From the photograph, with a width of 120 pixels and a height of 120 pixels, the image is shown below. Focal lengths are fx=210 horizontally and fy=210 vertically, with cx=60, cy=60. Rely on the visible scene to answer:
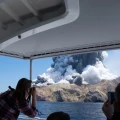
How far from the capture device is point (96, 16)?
2645mm

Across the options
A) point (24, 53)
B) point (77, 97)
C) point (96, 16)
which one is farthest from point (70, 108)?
point (96, 16)

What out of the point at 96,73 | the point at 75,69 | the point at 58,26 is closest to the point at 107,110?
the point at 58,26

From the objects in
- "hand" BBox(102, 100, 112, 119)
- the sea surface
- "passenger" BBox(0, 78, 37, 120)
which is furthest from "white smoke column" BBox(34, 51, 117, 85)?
"hand" BBox(102, 100, 112, 119)

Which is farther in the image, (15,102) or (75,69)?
(75,69)

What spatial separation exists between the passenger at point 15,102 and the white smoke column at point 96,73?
12723 mm

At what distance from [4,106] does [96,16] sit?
1574mm

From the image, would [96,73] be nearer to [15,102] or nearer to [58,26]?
[58,26]

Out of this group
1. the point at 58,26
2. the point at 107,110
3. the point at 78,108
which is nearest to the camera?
the point at 107,110

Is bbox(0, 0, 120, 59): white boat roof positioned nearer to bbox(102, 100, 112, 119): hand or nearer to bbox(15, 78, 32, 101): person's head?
bbox(15, 78, 32, 101): person's head

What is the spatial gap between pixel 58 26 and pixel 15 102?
3.56 feet

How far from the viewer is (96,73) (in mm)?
16219

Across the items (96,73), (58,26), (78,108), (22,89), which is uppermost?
(96,73)

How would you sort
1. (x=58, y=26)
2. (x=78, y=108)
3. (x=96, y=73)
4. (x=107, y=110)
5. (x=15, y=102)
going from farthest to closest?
(x=96, y=73) < (x=78, y=108) < (x=58, y=26) < (x=15, y=102) < (x=107, y=110)

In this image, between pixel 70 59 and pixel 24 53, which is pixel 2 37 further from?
pixel 70 59
